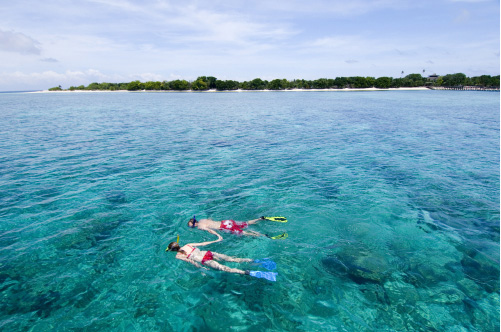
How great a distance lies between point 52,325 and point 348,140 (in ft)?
118

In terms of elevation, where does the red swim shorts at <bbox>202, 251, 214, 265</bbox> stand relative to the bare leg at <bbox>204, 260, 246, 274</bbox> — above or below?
above

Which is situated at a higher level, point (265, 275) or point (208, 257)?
point (208, 257)

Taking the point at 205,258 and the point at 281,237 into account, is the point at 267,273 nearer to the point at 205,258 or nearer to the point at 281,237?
the point at 205,258

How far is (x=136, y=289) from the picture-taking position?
10.7 metres

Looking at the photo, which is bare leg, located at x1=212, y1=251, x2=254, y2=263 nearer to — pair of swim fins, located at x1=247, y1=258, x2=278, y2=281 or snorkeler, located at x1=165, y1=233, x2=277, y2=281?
snorkeler, located at x1=165, y1=233, x2=277, y2=281

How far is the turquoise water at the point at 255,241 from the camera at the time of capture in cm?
959

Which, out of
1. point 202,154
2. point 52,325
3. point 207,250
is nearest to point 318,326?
point 207,250

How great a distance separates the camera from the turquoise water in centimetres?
959

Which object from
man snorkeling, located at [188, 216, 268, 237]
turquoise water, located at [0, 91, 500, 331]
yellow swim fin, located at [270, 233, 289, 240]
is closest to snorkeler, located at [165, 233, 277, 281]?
turquoise water, located at [0, 91, 500, 331]

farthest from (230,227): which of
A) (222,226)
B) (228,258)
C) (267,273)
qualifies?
(267,273)

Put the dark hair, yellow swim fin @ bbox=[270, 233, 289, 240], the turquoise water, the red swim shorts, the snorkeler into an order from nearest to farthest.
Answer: the turquoise water → the snorkeler → the red swim shorts → the dark hair → yellow swim fin @ bbox=[270, 233, 289, 240]

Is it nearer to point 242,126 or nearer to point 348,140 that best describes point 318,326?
point 348,140

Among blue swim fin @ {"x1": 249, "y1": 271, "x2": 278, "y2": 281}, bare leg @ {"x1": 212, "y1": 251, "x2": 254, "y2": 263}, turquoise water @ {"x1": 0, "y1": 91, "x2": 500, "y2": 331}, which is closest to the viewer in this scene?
turquoise water @ {"x1": 0, "y1": 91, "x2": 500, "y2": 331}

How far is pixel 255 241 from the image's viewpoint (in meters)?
13.8
